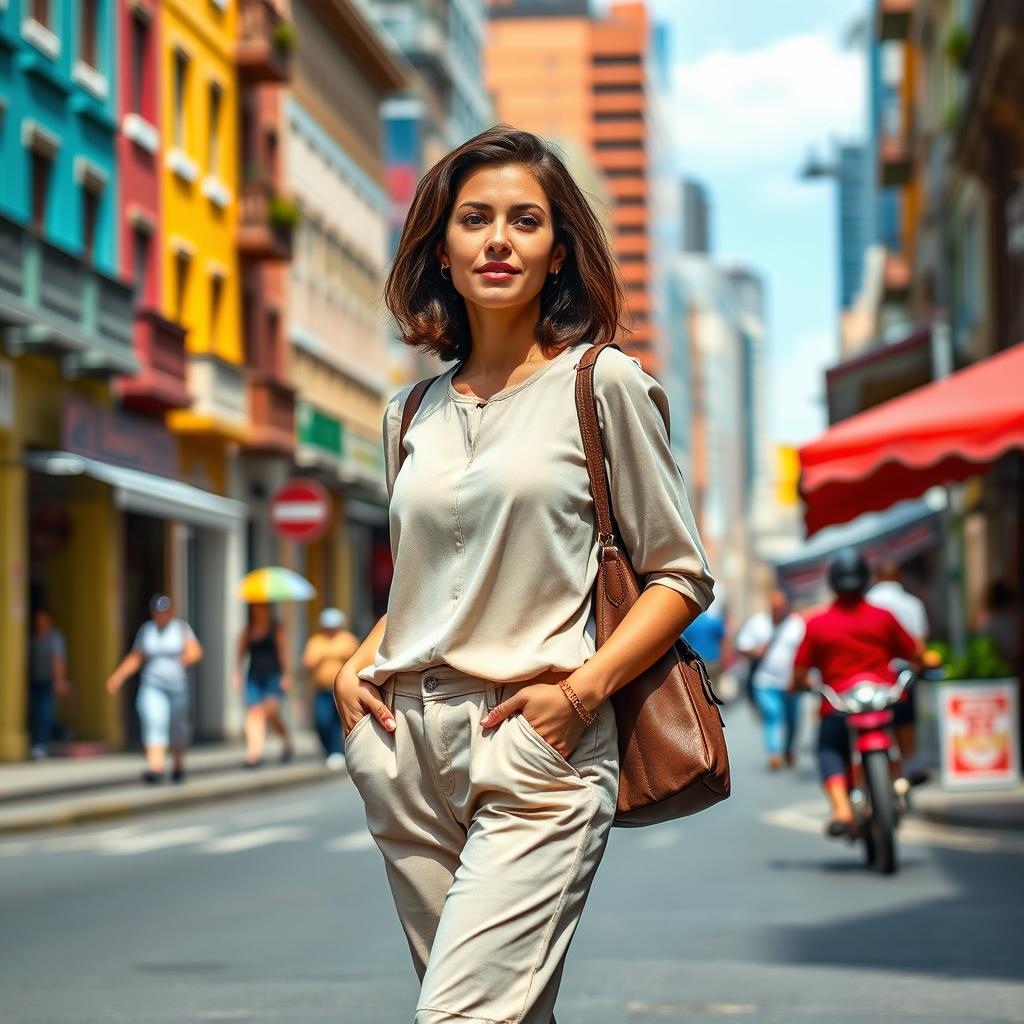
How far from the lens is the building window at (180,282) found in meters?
35.9

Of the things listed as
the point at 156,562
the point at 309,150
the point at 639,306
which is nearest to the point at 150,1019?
the point at 156,562

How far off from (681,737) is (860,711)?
8.79 meters

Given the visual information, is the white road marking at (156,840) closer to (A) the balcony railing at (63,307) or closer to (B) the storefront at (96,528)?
(A) the balcony railing at (63,307)

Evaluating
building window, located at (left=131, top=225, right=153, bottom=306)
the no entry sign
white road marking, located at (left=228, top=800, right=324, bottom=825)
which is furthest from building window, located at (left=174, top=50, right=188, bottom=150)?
white road marking, located at (left=228, top=800, right=324, bottom=825)

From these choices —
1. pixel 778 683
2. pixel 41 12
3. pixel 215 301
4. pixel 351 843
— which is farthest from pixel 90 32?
pixel 351 843

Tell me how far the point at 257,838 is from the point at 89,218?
16962 mm

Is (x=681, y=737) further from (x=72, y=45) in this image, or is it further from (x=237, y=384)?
(x=237, y=384)

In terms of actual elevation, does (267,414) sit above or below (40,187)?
below

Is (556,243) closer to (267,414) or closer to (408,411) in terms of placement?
(408,411)

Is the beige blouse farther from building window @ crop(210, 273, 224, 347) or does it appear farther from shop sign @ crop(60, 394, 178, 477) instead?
building window @ crop(210, 273, 224, 347)

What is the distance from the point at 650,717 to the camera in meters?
3.89

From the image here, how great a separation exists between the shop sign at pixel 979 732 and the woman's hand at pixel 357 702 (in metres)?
13.9

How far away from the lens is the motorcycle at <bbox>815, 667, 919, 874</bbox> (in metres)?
12.2

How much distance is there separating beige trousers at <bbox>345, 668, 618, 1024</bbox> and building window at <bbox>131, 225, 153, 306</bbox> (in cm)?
3010
